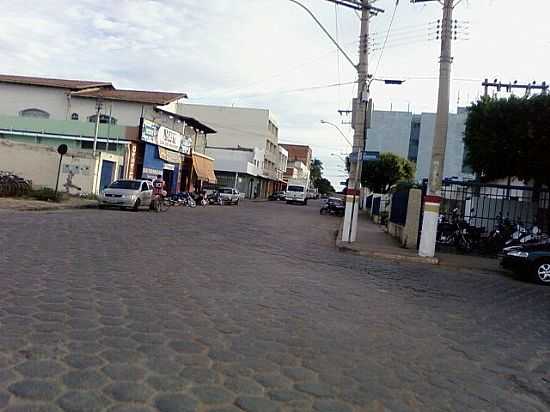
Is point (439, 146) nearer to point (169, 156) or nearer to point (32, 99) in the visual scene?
point (169, 156)

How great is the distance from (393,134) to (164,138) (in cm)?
4678

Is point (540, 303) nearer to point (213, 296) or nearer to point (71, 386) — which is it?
point (213, 296)

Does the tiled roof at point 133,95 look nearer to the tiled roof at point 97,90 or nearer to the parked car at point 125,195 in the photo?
the tiled roof at point 97,90

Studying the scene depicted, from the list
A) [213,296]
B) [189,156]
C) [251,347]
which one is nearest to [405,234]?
[213,296]

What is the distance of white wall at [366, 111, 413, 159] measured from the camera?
257 feet

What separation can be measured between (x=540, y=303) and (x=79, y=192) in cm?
2616

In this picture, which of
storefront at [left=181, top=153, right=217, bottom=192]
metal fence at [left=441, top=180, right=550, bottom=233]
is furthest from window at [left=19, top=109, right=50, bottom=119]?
metal fence at [left=441, top=180, right=550, bottom=233]

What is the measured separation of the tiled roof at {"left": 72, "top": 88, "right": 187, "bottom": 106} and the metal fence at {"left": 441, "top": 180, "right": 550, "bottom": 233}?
2476 cm

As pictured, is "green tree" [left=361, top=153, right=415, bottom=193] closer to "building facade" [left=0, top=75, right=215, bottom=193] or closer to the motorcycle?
the motorcycle

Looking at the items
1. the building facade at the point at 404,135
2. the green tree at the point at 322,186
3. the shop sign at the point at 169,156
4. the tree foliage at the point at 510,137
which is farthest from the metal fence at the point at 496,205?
the green tree at the point at 322,186

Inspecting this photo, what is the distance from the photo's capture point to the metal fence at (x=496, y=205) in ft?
61.1

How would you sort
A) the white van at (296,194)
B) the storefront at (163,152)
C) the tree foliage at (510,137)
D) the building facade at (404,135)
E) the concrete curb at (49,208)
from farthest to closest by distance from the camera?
the building facade at (404,135) < the white van at (296,194) < the storefront at (163,152) < the concrete curb at (49,208) < the tree foliage at (510,137)

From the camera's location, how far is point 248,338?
18.4 feet

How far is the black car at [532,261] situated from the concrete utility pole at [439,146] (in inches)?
Answer: 105
